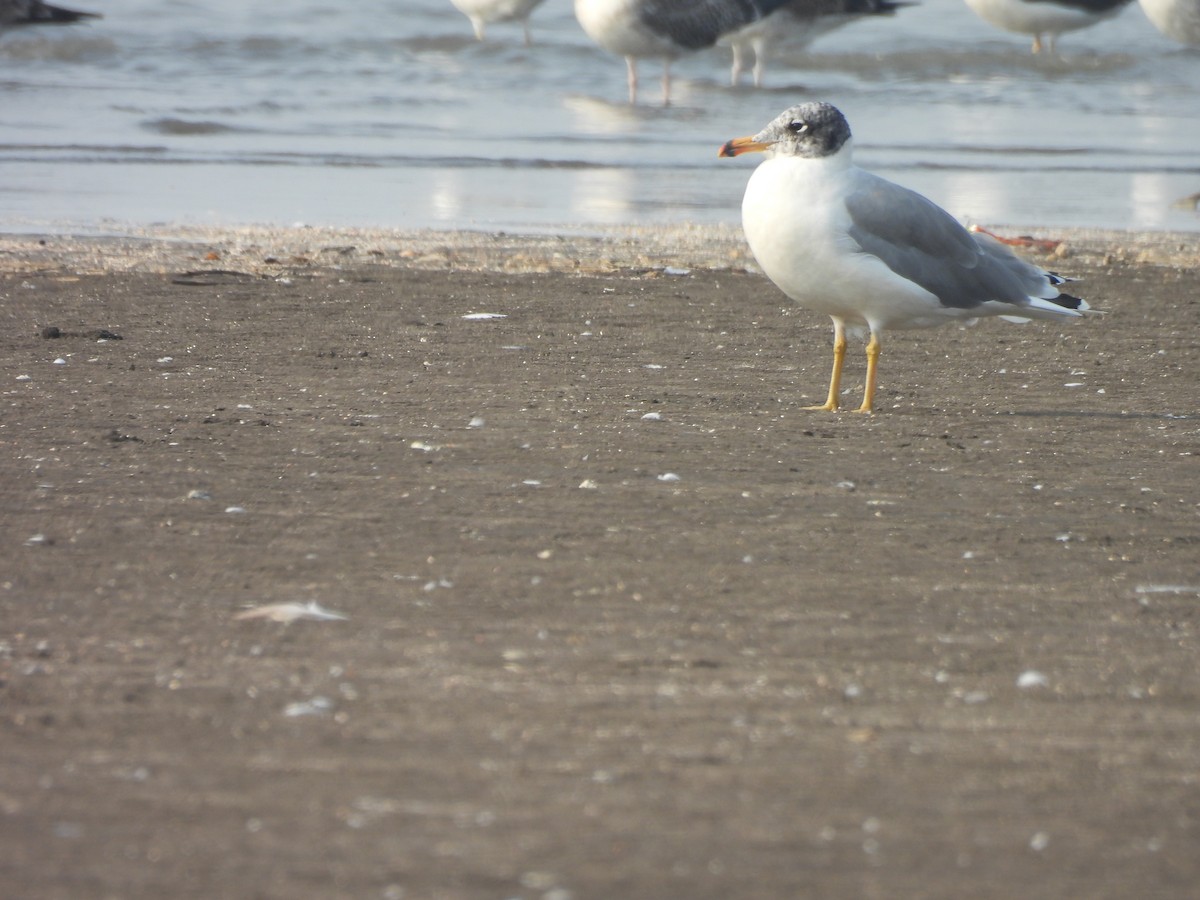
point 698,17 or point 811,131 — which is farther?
point 698,17

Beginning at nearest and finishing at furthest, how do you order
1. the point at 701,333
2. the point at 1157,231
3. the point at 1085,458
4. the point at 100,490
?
the point at 100,490 → the point at 1085,458 → the point at 701,333 → the point at 1157,231

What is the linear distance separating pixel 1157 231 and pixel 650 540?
285 inches

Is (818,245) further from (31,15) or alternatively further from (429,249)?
(31,15)

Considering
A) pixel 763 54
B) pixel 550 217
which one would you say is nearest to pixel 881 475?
pixel 550 217

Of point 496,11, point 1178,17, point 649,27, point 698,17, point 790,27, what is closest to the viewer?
point 1178,17

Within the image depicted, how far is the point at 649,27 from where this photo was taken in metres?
19.2

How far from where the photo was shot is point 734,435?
5.15 meters

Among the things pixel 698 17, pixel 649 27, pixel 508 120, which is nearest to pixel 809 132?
pixel 508 120

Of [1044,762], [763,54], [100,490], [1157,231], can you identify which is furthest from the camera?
[763,54]

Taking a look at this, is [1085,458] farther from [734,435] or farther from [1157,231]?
[1157,231]

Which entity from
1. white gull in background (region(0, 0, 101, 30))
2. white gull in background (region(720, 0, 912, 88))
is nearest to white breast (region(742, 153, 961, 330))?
white gull in background (region(0, 0, 101, 30))

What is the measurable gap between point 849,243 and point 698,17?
14.9m

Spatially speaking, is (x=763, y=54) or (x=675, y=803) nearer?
(x=675, y=803)

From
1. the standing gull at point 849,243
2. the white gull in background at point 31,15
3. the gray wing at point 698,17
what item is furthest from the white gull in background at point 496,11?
the standing gull at point 849,243
